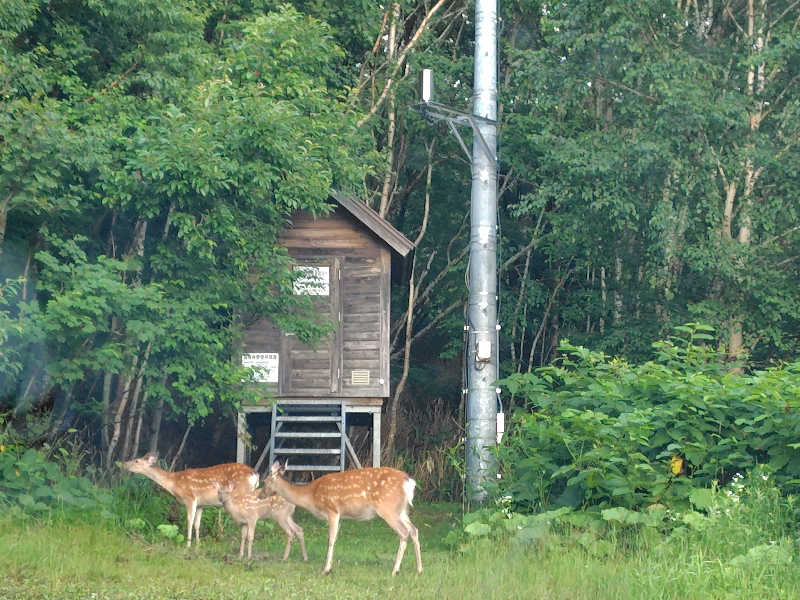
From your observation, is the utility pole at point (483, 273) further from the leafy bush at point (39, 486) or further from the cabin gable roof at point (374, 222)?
the cabin gable roof at point (374, 222)

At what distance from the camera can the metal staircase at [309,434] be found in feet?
69.5

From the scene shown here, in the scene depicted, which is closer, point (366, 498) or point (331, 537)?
point (331, 537)

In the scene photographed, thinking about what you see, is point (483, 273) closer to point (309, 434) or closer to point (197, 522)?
point (197, 522)

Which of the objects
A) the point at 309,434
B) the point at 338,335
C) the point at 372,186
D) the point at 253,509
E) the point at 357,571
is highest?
the point at 372,186

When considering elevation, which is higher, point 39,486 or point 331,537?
point 39,486

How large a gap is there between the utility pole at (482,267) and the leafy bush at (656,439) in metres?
1.48

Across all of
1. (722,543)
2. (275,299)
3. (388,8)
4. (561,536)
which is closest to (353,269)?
(275,299)

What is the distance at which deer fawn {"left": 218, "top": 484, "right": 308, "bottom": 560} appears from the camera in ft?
42.2

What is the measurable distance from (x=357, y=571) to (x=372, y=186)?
20273 millimetres

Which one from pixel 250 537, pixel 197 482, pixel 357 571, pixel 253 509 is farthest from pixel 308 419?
pixel 357 571

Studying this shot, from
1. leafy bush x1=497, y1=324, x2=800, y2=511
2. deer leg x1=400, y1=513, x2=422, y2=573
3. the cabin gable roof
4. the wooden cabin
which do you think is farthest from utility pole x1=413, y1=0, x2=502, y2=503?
the wooden cabin

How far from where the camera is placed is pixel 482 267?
15.8 meters

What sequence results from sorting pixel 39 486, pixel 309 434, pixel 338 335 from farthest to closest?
pixel 338 335, pixel 309 434, pixel 39 486

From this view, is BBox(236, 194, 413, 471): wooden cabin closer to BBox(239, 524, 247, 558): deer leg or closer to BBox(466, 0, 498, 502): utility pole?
BBox(466, 0, 498, 502): utility pole
